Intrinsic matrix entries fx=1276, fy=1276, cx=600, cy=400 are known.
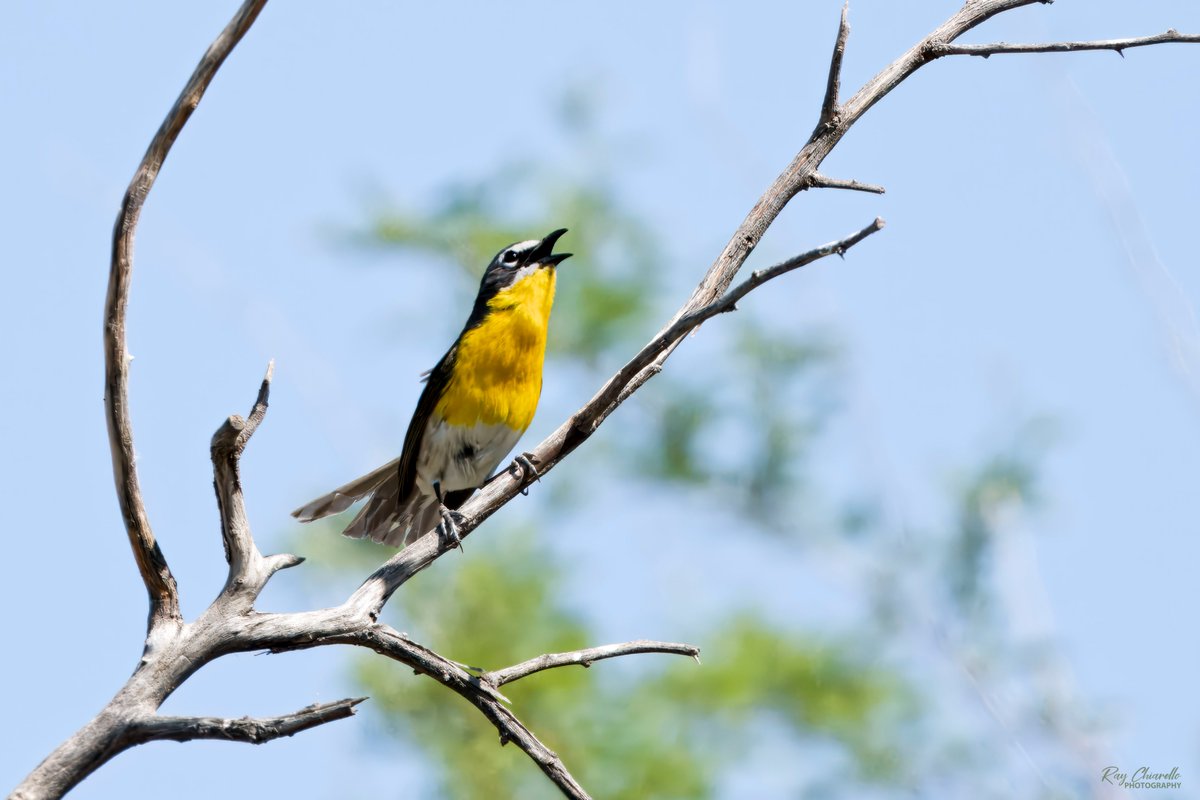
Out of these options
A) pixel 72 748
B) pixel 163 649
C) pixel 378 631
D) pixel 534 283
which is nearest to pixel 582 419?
pixel 378 631

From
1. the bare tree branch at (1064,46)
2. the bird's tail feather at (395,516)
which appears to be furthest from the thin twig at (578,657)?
the bird's tail feather at (395,516)

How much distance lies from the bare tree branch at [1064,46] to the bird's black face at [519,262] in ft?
9.67

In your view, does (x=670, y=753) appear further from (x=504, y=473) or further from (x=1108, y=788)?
(x=504, y=473)

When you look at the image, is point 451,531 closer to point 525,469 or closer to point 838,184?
point 525,469

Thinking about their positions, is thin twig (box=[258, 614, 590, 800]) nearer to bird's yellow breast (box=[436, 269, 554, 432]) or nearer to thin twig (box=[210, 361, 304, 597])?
thin twig (box=[210, 361, 304, 597])

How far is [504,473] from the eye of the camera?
176 inches

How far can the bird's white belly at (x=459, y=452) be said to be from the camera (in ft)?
21.3

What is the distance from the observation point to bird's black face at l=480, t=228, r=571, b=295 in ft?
22.0

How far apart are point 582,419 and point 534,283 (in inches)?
101

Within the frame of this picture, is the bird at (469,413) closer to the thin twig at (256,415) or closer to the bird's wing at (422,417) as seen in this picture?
the bird's wing at (422,417)

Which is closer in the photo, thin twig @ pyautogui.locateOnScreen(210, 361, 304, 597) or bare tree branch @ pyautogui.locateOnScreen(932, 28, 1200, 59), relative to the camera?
thin twig @ pyautogui.locateOnScreen(210, 361, 304, 597)

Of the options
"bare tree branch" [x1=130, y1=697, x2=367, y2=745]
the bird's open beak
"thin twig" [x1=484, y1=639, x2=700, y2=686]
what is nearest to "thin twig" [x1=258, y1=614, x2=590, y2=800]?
"thin twig" [x1=484, y1=639, x2=700, y2=686]

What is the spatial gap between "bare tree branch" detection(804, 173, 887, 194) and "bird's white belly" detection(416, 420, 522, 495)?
281cm

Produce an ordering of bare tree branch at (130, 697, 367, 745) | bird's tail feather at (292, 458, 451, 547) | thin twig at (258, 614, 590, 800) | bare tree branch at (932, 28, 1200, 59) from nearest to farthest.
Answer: bare tree branch at (130, 697, 367, 745)
thin twig at (258, 614, 590, 800)
bare tree branch at (932, 28, 1200, 59)
bird's tail feather at (292, 458, 451, 547)
